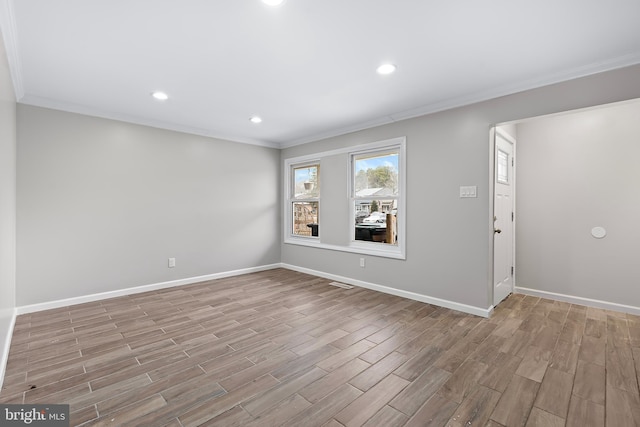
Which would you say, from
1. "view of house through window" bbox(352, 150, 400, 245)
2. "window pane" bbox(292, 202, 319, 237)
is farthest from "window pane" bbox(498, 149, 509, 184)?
"window pane" bbox(292, 202, 319, 237)

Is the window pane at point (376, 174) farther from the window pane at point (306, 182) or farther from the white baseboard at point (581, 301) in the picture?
the white baseboard at point (581, 301)

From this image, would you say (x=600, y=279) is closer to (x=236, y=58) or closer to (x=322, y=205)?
(x=322, y=205)

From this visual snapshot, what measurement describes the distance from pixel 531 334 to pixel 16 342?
466 centimetres

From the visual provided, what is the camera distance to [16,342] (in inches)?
102

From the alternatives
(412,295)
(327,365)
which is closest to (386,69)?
(327,365)

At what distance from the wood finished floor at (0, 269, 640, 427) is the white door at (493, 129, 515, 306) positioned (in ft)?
1.17

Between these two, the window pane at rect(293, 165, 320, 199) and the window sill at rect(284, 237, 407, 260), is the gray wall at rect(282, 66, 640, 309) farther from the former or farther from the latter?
the window pane at rect(293, 165, 320, 199)

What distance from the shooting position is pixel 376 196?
14.3ft

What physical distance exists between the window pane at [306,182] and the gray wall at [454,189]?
4.98 ft

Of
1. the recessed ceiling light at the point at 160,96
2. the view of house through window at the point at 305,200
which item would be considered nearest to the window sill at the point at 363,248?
the view of house through window at the point at 305,200

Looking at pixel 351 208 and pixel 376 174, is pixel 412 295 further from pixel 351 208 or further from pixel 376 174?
pixel 376 174

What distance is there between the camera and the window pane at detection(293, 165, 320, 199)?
211 inches

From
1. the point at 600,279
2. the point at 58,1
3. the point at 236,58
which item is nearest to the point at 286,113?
the point at 236,58

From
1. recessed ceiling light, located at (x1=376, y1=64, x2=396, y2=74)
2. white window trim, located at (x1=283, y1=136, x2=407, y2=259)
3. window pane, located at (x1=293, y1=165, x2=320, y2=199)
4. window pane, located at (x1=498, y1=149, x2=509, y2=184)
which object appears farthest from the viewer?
window pane, located at (x1=293, y1=165, x2=320, y2=199)
